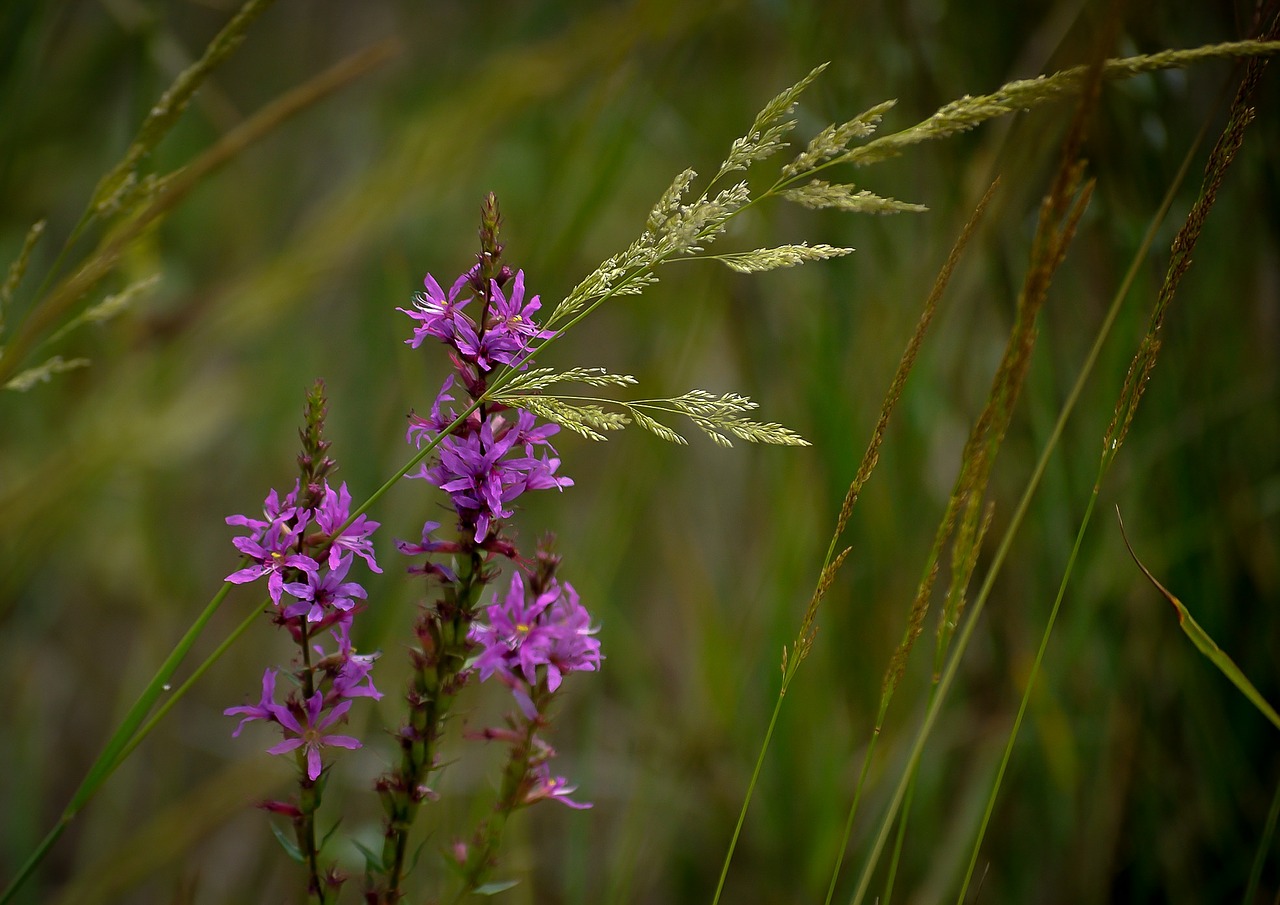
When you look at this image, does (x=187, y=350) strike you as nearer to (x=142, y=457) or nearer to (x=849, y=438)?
(x=142, y=457)

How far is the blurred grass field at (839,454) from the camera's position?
4.89 feet

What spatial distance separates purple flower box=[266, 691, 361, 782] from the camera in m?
0.78

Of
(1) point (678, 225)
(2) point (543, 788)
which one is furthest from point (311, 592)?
(1) point (678, 225)

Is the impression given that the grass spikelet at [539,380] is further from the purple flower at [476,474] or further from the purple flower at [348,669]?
the purple flower at [348,669]

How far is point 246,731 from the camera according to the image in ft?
8.46

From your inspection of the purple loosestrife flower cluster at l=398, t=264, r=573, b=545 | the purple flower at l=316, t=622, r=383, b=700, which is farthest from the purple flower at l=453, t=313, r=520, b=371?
the purple flower at l=316, t=622, r=383, b=700

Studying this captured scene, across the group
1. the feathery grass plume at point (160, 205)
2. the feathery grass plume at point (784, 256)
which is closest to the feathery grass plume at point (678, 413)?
the feathery grass plume at point (784, 256)

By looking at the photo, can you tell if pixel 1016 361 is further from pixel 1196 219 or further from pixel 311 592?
pixel 311 592

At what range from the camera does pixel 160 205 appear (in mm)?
1021

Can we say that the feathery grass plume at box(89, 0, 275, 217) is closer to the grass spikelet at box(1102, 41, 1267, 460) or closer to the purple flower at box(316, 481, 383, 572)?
the purple flower at box(316, 481, 383, 572)

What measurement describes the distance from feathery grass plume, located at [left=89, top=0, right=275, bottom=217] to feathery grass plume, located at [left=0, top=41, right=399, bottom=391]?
0.03m

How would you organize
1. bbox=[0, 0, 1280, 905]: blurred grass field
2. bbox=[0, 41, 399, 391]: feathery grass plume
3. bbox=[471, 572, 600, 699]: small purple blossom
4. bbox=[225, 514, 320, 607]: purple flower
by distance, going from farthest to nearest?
bbox=[0, 0, 1280, 905]: blurred grass field → bbox=[0, 41, 399, 391]: feathery grass plume → bbox=[471, 572, 600, 699]: small purple blossom → bbox=[225, 514, 320, 607]: purple flower

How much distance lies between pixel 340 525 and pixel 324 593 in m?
0.07

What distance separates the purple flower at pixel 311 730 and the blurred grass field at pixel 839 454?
21.3 inches
